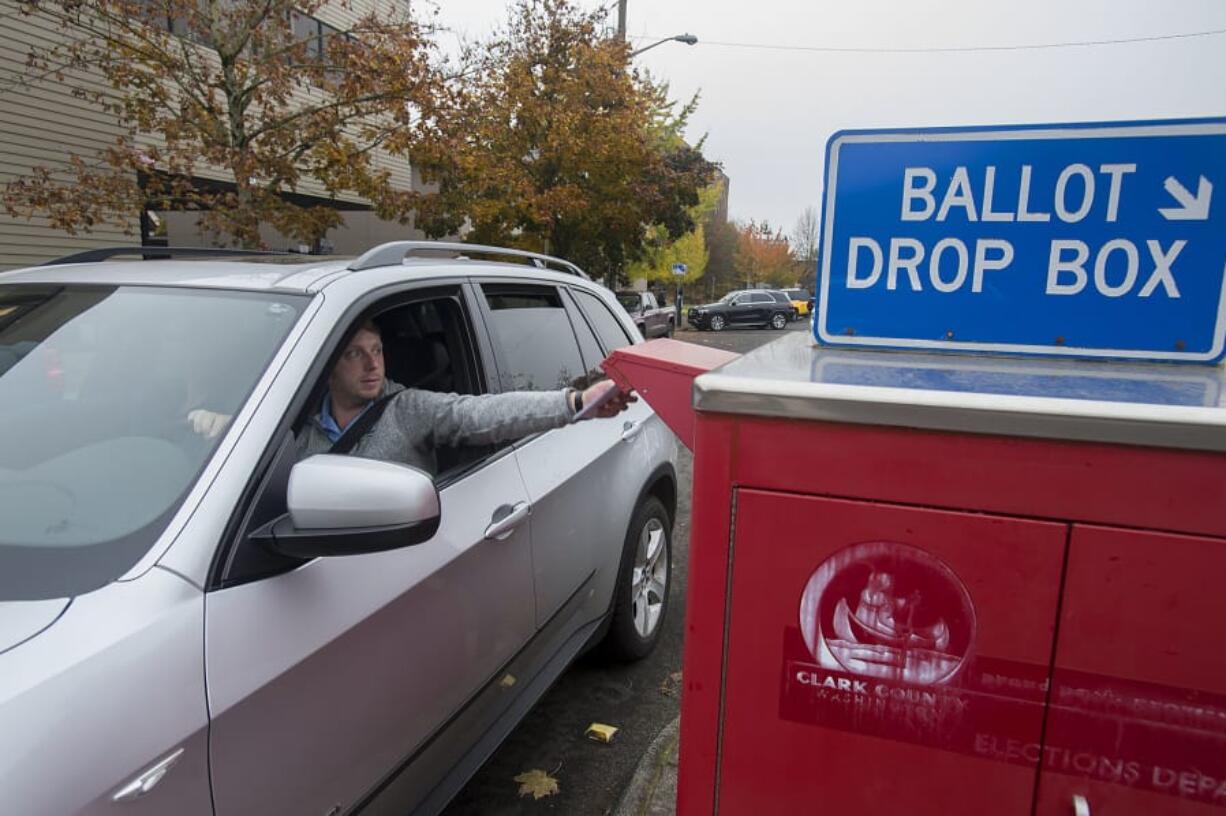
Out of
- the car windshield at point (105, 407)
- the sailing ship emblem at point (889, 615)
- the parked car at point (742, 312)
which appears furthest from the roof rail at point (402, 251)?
the parked car at point (742, 312)

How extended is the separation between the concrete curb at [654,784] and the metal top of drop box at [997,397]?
167 centimetres

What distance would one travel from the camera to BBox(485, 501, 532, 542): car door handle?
2320 mm

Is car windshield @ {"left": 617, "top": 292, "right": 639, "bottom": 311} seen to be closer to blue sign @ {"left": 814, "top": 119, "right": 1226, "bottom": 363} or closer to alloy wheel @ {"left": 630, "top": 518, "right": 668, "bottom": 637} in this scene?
alloy wheel @ {"left": 630, "top": 518, "right": 668, "bottom": 637}

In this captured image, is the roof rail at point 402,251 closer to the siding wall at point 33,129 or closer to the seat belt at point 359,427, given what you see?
the seat belt at point 359,427

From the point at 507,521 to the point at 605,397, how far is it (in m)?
0.50

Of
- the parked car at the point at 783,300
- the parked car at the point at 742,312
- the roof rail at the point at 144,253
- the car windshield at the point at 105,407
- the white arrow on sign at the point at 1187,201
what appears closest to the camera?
the white arrow on sign at the point at 1187,201

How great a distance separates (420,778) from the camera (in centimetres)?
204

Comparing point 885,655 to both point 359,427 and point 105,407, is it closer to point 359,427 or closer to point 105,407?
point 359,427

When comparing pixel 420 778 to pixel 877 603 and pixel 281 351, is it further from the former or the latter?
pixel 877 603

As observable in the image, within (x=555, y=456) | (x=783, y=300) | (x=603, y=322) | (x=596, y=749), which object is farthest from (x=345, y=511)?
(x=783, y=300)

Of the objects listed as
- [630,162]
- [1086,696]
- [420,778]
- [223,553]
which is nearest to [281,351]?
[223,553]

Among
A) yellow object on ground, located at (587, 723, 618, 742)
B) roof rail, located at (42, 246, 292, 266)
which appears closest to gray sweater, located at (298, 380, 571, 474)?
roof rail, located at (42, 246, 292, 266)

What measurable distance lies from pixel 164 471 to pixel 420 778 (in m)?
1.04

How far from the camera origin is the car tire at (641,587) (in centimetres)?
354
